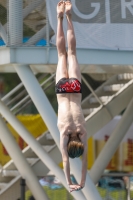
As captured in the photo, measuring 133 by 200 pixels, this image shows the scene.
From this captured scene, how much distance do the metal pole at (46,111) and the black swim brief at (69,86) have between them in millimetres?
3524

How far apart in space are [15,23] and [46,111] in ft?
6.09

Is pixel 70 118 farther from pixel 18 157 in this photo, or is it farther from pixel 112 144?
pixel 112 144

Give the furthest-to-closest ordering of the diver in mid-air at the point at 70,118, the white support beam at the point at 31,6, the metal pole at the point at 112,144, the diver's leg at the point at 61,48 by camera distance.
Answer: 1. the metal pole at the point at 112,144
2. the white support beam at the point at 31,6
3. the diver's leg at the point at 61,48
4. the diver in mid-air at the point at 70,118

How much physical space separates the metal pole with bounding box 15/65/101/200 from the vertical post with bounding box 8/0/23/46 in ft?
2.09

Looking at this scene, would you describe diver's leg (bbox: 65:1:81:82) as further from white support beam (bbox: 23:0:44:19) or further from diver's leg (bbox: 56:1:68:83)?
white support beam (bbox: 23:0:44:19)

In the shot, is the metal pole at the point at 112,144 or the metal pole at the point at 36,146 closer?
the metal pole at the point at 36,146

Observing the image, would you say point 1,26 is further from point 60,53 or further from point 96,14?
point 60,53

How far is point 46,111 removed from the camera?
13961mm

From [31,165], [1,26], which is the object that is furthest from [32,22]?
[31,165]

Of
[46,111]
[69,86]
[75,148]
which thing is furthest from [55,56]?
[75,148]

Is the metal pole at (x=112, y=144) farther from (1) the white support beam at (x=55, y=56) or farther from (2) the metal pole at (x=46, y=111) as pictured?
(1) the white support beam at (x=55, y=56)

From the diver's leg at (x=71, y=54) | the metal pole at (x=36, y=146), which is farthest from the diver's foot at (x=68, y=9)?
the metal pole at (x=36, y=146)

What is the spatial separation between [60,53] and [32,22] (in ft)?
15.8

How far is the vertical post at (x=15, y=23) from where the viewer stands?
13.5 m
